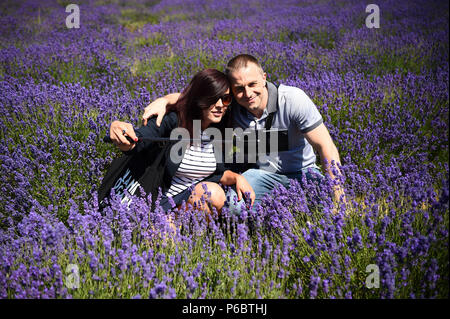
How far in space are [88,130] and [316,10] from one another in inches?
240

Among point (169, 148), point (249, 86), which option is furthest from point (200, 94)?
point (169, 148)

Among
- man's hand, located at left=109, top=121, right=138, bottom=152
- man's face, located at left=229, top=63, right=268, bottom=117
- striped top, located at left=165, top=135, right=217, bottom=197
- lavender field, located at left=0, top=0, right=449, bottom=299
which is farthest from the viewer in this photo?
striped top, located at left=165, top=135, right=217, bottom=197

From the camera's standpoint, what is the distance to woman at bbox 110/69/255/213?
2.19 metres

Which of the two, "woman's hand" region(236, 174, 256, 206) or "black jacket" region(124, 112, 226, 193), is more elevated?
"black jacket" region(124, 112, 226, 193)

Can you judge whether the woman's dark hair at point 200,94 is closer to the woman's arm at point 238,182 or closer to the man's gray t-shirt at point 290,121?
the man's gray t-shirt at point 290,121

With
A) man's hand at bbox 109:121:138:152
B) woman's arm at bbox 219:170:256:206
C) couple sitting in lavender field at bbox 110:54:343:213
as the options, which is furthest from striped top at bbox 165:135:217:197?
man's hand at bbox 109:121:138:152

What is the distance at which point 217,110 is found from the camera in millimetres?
2299

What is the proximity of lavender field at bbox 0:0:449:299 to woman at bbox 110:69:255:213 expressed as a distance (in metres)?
0.19

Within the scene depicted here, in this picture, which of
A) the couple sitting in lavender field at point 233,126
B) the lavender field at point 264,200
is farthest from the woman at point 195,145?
the lavender field at point 264,200

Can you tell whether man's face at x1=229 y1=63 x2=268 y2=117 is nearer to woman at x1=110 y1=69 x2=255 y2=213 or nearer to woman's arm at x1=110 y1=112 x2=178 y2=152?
woman at x1=110 y1=69 x2=255 y2=213

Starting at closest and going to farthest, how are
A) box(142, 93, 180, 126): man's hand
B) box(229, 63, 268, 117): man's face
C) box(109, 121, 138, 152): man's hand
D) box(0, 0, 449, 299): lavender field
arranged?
box(0, 0, 449, 299): lavender field < box(109, 121, 138, 152): man's hand < box(229, 63, 268, 117): man's face < box(142, 93, 180, 126): man's hand

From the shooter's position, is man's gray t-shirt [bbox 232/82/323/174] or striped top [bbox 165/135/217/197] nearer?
man's gray t-shirt [bbox 232/82/323/174]
